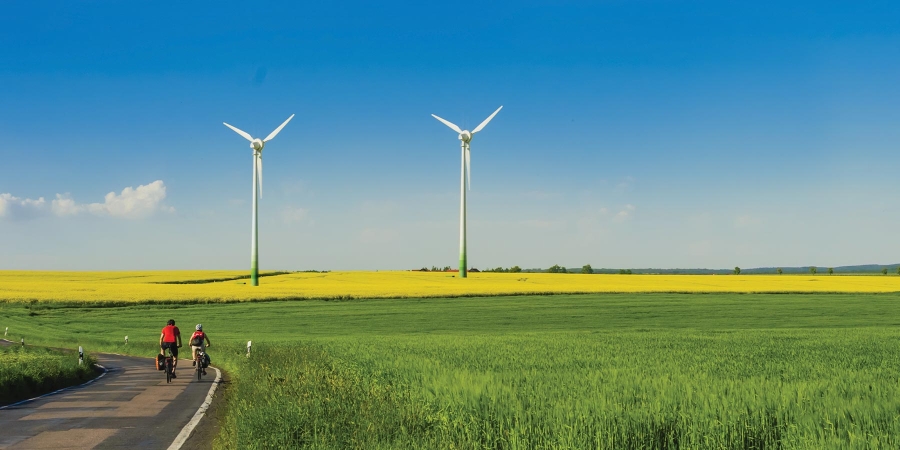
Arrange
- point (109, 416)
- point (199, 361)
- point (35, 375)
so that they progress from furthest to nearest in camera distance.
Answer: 1. point (199, 361)
2. point (35, 375)
3. point (109, 416)

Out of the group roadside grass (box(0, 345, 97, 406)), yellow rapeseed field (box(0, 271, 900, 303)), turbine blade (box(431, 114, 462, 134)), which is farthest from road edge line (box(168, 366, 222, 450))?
turbine blade (box(431, 114, 462, 134))

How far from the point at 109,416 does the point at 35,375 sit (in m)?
7.75

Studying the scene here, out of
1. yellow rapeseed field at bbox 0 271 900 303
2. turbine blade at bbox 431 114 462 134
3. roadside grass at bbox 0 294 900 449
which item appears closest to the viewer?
roadside grass at bbox 0 294 900 449

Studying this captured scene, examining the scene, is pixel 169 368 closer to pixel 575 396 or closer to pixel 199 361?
pixel 199 361

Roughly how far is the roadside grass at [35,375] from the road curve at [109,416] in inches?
32.5

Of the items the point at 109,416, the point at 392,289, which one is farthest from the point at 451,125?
the point at 109,416

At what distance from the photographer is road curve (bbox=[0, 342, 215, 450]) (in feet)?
41.8

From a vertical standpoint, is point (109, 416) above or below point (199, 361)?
below

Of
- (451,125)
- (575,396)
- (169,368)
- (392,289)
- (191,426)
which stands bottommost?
(169,368)

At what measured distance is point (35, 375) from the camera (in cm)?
2191

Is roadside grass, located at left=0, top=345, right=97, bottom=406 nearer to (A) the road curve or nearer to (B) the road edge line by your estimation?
(A) the road curve

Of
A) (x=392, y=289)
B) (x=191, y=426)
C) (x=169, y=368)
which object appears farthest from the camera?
(x=392, y=289)

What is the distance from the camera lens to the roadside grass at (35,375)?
2022 cm

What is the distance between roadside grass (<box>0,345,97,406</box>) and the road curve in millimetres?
825
